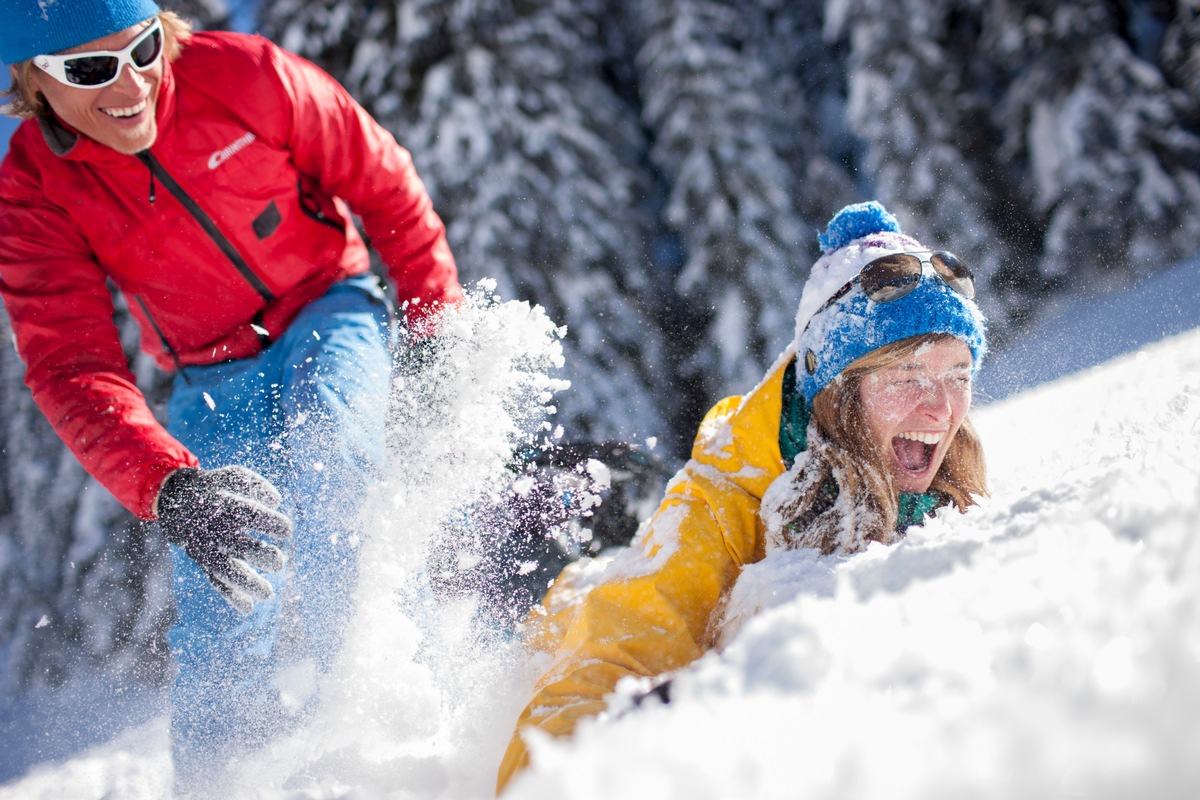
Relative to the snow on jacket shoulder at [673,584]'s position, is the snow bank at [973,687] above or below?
above

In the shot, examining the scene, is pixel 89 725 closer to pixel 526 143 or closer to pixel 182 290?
pixel 182 290

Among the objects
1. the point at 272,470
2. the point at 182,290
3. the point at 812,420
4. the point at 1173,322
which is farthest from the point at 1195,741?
the point at 1173,322

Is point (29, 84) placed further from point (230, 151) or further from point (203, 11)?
point (203, 11)

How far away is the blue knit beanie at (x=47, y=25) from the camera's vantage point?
82.5 inches

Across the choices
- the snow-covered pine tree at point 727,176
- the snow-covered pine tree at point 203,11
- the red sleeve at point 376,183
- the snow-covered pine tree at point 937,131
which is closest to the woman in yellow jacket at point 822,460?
the red sleeve at point 376,183

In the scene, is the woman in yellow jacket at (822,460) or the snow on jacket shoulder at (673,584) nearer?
the snow on jacket shoulder at (673,584)

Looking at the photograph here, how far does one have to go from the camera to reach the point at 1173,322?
196 inches

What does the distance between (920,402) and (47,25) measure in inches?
99.8

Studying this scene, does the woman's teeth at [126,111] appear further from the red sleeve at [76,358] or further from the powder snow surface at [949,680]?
the powder snow surface at [949,680]

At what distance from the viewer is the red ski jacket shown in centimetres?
229

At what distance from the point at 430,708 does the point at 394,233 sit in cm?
159

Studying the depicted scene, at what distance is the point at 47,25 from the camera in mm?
2102

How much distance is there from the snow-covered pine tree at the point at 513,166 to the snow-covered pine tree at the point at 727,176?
20.5 inches

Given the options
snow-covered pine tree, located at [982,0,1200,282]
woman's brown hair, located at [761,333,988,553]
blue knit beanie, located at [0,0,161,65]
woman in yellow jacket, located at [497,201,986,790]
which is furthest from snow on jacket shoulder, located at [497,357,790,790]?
snow-covered pine tree, located at [982,0,1200,282]
